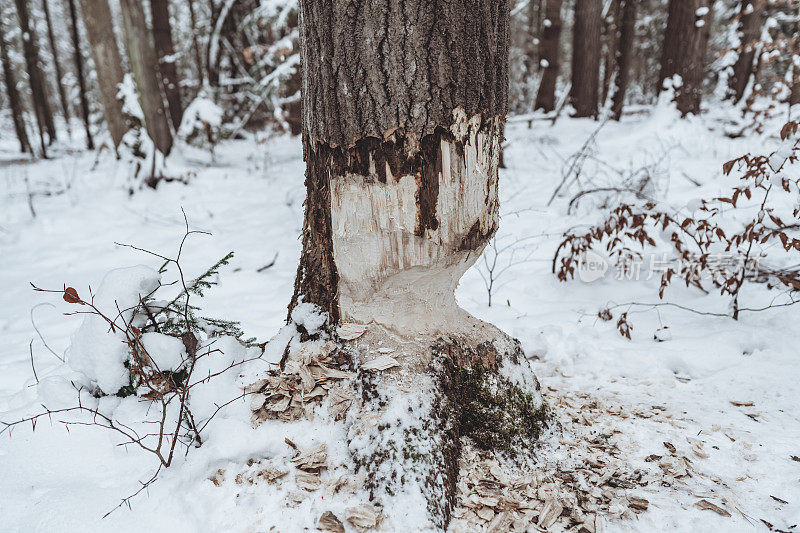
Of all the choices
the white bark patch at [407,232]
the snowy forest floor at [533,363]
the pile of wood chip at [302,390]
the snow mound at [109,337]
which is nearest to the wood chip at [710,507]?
the snowy forest floor at [533,363]

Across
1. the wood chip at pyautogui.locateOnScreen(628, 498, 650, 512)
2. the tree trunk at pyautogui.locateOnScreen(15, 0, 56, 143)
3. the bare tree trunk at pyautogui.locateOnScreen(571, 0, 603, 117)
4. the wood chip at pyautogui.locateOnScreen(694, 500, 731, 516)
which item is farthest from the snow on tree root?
the tree trunk at pyautogui.locateOnScreen(15, 0, 56, 143)

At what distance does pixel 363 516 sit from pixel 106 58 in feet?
23.4

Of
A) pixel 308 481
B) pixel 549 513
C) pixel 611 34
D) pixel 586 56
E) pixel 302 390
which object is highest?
pixel 611 34

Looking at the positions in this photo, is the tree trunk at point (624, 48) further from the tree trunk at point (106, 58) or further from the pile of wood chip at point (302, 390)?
the pile of wood chip at point (302, 390)

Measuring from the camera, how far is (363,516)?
4.23 ft

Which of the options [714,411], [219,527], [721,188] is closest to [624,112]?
[721,188]

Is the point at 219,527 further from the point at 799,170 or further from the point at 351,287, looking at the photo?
the point at 799,170

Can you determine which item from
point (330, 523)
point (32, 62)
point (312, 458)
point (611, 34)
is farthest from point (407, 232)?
point (32, 62)

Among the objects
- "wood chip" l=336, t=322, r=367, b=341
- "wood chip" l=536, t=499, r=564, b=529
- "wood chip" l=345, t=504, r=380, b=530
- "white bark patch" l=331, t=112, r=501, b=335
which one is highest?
"white bark patch" l=331, t=112, r=501, b=335

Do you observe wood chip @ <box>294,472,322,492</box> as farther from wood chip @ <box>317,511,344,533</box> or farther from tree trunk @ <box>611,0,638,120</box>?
tree trunk @ <box>611,0,638,120</box>

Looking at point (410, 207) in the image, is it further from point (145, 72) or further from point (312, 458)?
point (145, 72)

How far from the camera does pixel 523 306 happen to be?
3260 mm

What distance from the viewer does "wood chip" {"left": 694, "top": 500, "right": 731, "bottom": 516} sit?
1.33 meters

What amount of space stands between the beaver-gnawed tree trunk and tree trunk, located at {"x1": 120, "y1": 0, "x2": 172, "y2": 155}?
5.94 meters
